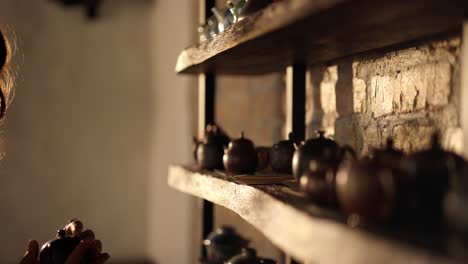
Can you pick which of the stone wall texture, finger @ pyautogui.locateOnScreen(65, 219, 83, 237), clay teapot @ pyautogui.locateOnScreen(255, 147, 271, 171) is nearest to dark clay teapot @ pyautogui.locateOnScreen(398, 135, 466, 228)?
the stone wall texture

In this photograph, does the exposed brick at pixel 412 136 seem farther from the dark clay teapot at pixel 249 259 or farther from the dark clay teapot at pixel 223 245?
the dark clay teapot at pixel 223 245

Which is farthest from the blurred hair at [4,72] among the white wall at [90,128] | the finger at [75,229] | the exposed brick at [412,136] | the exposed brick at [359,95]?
the white wall at [90,128]

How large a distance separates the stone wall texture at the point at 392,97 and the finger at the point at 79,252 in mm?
742

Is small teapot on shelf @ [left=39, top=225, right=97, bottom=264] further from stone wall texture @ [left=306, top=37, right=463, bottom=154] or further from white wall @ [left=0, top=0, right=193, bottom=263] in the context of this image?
white wall @ [left=0, top=0, right=193, bottom=263]

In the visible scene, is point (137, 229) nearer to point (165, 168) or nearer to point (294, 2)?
point (165, 168)

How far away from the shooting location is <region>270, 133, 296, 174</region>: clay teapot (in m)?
1.61

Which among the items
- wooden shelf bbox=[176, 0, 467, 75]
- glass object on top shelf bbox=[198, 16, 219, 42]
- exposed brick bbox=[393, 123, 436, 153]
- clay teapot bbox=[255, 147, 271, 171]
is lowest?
clay teapot bbox=[255, 147, 271, 171]

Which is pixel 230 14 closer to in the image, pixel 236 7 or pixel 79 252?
pixel 236 7

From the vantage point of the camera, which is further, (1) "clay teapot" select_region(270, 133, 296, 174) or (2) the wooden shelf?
(1) "clay teapot" select_region(270, 133, 296, 174)

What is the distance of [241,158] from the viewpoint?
5.57 ft

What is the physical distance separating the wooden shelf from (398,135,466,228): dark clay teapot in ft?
0.79

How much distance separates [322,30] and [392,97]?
0.33 metres

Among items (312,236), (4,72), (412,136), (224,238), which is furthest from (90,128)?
(312,236)

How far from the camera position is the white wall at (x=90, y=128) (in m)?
4.02
